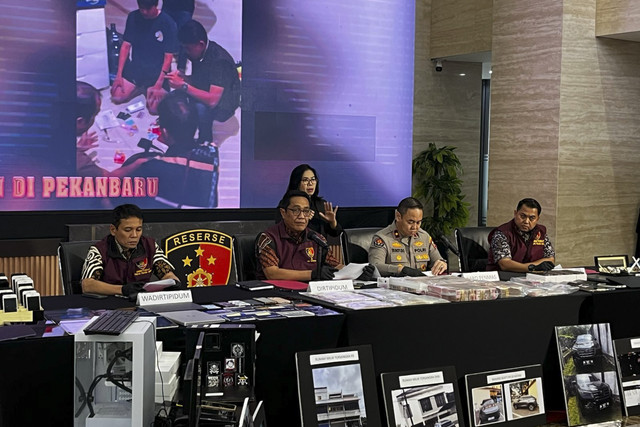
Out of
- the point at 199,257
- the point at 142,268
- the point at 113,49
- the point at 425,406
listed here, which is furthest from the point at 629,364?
the point at 113,49

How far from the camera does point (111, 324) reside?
2.17 metres

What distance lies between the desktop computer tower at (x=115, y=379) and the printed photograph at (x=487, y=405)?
121cm

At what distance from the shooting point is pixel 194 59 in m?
7.35

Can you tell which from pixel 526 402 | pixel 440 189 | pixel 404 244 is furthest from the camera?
pixel 440 189

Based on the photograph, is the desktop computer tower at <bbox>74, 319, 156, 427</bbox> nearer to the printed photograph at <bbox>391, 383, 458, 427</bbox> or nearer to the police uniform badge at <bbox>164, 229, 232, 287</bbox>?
the printed photograph at <bbox>391, 383, 458, 427</bbox>

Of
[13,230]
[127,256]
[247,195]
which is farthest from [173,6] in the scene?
[127,256]

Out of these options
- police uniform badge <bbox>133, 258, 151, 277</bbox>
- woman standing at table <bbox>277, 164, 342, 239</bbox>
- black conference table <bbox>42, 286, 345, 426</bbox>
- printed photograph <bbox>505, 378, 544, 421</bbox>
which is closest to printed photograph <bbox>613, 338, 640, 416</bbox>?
printed photograph <bbox>505, 378, 544, 421</bbox>

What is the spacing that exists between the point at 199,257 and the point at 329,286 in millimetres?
3312

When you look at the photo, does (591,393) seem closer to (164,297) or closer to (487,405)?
(487,405)

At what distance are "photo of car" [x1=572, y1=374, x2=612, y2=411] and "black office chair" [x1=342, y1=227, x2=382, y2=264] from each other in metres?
1.79

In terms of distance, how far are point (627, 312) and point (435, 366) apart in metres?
0.99

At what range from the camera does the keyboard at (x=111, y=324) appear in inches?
82.9

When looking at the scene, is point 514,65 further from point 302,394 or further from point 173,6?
point 302,394

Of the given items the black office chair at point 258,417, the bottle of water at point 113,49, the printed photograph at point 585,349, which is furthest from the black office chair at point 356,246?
the bottle of water at point 113,49
